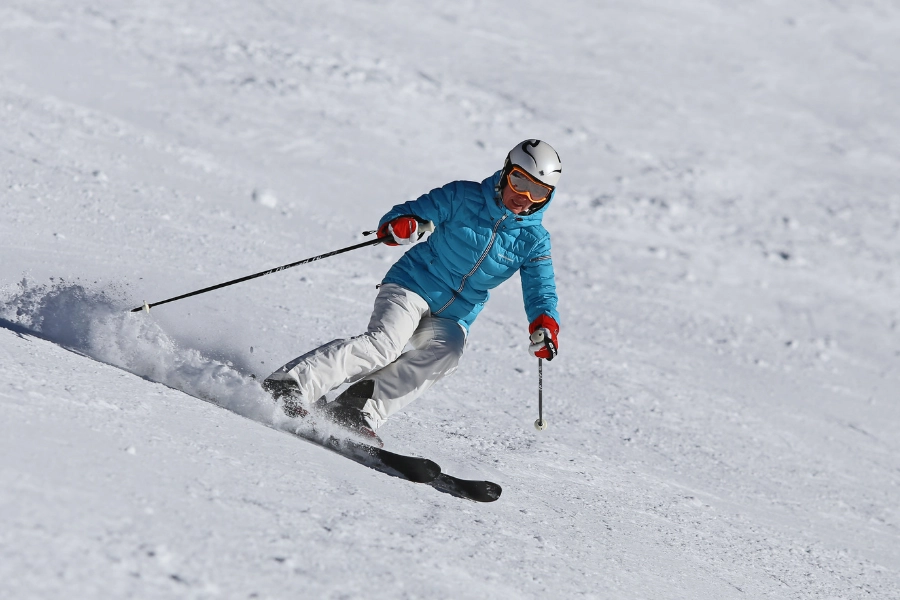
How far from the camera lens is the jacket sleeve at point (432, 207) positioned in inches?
190

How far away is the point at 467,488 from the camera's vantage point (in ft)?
14.0

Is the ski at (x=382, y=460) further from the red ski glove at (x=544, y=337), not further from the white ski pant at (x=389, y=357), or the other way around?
the red ski glove at (x=544, y=337)

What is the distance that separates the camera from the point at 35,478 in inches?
111

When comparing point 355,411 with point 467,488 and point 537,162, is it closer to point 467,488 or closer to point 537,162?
point 467,488

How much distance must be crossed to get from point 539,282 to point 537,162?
0.71m

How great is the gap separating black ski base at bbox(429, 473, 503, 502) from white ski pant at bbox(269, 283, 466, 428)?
1.85ft

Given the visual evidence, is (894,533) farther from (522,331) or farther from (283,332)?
(283,332)

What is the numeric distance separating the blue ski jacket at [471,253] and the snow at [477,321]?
882mm

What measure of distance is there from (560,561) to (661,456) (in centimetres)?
253

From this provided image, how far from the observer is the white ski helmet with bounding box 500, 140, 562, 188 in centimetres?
470

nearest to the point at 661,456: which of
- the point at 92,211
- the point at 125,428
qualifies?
the point at 125,428

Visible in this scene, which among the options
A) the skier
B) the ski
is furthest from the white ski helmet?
the ski

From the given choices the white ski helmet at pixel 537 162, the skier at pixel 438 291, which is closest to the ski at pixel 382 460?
the skier at pixel 438 291

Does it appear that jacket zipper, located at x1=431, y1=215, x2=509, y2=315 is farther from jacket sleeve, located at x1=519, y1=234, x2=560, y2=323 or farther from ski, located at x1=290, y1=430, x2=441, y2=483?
ski, located at x1=290, y1=430, x2=441, y2=483
